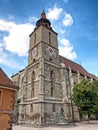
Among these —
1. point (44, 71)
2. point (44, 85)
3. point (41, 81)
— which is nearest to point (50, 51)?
point (44, 71)

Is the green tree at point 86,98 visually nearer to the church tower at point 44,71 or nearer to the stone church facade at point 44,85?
the stone church facade at point 44,85

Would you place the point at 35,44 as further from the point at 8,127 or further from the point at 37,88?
the point at 8,127

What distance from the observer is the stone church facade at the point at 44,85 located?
25.7 meters

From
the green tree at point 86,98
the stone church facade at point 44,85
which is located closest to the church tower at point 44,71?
the stone church facade at point 44,85

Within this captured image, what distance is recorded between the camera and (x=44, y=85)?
27.0 meters

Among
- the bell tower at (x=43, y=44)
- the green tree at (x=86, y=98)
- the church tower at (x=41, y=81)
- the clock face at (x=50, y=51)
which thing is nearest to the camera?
the green tree at (x=86, y=98)

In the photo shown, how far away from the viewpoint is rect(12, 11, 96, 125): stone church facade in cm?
2567

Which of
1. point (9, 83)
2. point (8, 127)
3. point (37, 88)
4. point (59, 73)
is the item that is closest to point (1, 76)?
point (9, 83)

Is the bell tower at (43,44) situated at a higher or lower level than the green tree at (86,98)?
higher

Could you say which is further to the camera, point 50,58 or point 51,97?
point 50,58

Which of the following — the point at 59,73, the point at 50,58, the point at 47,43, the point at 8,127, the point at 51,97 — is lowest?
the point at 8,127

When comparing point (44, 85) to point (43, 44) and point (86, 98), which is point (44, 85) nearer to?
point (86, 98)

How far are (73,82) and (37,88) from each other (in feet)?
32.8

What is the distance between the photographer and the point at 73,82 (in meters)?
32.8
